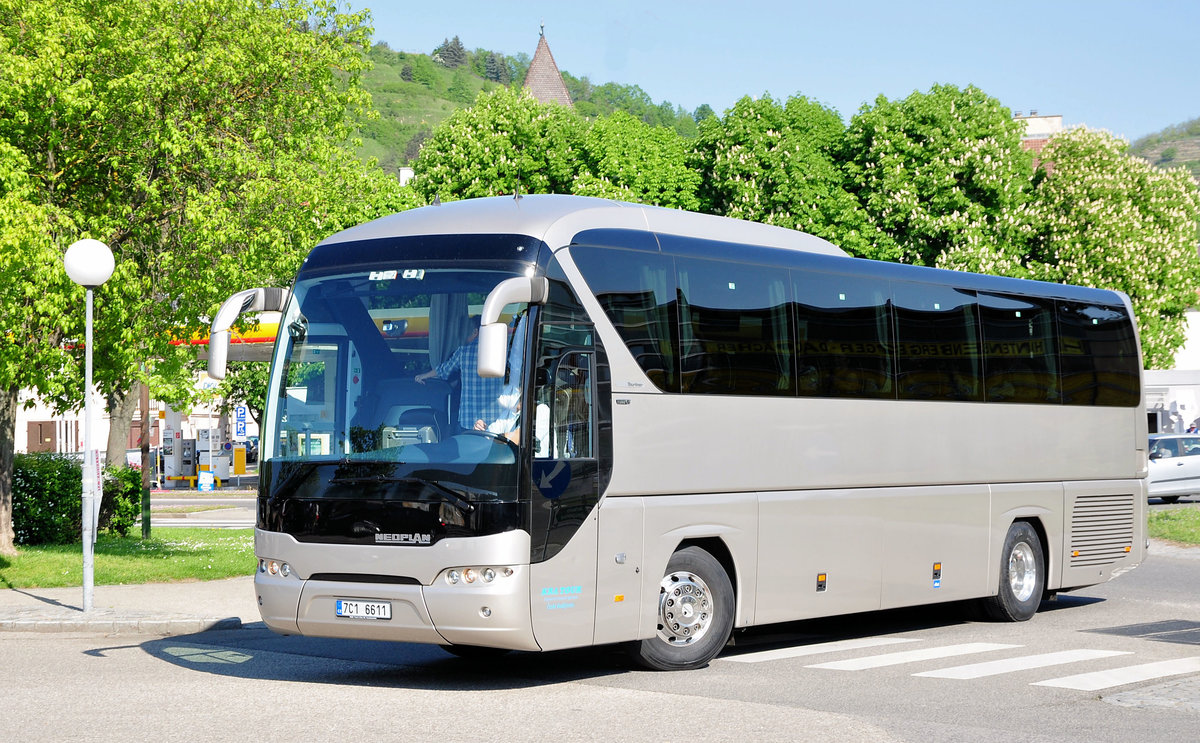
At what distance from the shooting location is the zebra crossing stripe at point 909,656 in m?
11.6

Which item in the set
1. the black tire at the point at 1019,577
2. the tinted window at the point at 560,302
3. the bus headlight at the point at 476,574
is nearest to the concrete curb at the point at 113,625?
the bus headlight at the point at 476,574

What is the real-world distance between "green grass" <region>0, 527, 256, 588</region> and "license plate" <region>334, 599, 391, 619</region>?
8.73 metres

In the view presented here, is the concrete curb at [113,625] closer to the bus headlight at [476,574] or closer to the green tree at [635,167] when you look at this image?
the bus headlight at [476,574]

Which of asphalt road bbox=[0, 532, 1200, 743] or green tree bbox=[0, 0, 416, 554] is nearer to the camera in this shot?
asphalt road bbox=[0, 532, 1200, 743]

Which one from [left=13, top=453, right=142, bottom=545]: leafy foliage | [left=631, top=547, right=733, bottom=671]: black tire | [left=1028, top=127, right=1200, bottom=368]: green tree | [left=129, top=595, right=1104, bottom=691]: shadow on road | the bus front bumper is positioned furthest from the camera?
[left=1028, top=127, right=1200, bottom=368]: green tree

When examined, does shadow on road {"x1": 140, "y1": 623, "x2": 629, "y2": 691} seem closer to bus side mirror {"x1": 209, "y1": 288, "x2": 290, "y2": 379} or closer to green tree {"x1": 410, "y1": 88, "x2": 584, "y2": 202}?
bus side mirror {"x1": 209, "y1": 288, "x2": 290, "y2": 379}

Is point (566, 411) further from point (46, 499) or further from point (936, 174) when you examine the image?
point (936, 174)

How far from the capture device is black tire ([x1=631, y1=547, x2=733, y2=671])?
11.2m

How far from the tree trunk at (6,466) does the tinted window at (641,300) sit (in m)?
12.2

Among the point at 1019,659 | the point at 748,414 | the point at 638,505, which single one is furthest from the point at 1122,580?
the point at 638,505

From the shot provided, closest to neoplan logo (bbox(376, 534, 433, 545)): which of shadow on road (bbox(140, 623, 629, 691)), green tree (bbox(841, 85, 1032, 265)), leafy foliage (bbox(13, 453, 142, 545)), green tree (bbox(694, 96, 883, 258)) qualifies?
shadow on road (bbox(140, 623, 629, 691))

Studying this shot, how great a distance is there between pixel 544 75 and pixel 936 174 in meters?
39.8

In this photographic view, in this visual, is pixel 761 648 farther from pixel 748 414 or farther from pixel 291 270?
pixel 291 270

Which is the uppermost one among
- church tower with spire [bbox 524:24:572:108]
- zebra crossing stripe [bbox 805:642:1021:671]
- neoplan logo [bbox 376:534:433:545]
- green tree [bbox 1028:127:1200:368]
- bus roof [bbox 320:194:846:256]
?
church tower with spire [bbox 524:24:572:108]
